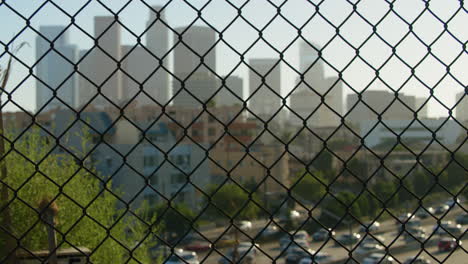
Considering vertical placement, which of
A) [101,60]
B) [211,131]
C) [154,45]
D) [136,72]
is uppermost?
[211,131]

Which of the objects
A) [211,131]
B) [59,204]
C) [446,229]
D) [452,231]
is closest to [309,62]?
[446,229]

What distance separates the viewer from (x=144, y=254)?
5949 millimetres

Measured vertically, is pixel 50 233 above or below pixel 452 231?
below

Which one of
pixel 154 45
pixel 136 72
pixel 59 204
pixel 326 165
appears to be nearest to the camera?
pixel 136 72

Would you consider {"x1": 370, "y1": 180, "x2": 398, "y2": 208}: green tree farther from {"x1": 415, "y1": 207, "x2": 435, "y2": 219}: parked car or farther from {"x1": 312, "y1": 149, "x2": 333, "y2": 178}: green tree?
{"x1": 312, "y1": 149, "x2": 333, "y2": 178}: green tree

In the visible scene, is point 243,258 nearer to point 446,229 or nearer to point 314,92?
point 314,92

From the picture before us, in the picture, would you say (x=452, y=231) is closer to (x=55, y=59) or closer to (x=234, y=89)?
(x=55, y=59)

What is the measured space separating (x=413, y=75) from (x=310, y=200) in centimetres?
1581

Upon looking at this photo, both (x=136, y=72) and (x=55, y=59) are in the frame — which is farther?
(x=136, y=72)

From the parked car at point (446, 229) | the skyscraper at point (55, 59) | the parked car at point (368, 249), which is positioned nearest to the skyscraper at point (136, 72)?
the skyscraper at point (55, 59)

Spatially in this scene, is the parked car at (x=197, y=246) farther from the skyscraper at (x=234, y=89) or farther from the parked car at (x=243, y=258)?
the skyscraper at (x=234, y=89)

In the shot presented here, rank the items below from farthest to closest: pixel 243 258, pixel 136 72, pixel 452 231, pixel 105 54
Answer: pixel 452 231
pixel 136 72
pixel 243 258
pixel 105 54

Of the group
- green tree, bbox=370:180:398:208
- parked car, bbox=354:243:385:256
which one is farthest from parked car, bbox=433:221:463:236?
parked car, bbox=354:243:385:256

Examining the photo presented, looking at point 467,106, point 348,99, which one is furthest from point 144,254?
point 467,106
